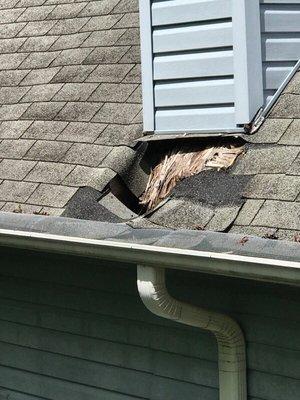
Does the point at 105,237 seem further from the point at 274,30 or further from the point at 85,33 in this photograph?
the point at 85,33

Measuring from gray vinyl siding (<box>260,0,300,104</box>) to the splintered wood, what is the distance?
45cm

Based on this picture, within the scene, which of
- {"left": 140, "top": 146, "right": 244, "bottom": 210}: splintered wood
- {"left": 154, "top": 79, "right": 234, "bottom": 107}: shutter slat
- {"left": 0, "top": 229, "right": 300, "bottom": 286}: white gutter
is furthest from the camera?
{"left": 154, "top": 79, "right": 234, "bottom": 107}: shutter slat

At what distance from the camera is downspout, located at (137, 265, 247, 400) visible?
5199mm

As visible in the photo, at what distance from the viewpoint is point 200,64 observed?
5898 mm

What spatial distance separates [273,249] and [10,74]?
12.1 feet

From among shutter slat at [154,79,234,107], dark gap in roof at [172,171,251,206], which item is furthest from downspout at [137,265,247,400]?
shutter slat at [154,79,234,107]

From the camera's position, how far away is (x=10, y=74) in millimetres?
7602

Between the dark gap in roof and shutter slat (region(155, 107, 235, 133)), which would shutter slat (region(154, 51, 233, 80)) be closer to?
shutter slat (region(155, 107, 235, 133))

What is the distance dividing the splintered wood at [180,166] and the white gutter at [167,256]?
24.7 inches

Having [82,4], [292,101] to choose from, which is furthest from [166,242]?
[82,4]

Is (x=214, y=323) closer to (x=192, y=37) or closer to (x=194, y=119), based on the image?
(x=194, y=119)

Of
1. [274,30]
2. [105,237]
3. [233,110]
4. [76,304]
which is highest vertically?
[274,30]

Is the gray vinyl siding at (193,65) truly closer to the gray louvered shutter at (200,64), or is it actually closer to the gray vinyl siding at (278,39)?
the gray louvered shutter at (200,64)

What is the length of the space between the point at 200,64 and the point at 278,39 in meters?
0.49
